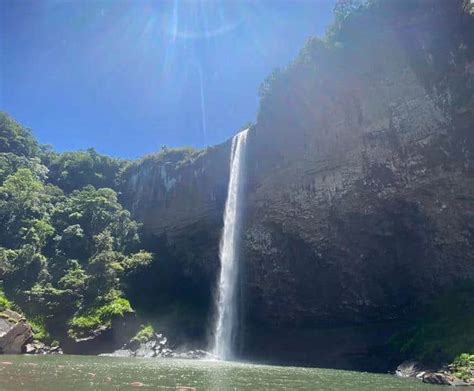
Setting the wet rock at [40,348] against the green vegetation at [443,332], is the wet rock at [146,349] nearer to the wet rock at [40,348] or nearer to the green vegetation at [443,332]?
the wet rock at [40,348]

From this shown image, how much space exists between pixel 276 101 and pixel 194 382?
26195 millimetres

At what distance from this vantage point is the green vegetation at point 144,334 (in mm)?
34156

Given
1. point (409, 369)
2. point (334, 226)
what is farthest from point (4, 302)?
point (409, 369)

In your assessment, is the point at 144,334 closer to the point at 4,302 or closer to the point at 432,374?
the point at 4,302

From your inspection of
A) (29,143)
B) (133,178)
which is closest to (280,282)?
(133,178)

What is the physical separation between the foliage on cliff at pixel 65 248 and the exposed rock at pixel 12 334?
4.61 m

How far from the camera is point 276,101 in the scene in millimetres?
37562

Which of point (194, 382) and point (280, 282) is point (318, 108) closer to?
point (280, 282)

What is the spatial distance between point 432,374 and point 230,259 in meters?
20.9

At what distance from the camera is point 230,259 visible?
3841 centimetres

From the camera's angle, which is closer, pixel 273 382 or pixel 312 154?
pixel 273 382

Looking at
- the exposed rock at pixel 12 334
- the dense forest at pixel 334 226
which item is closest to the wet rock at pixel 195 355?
the dense forest at pixel 334 226

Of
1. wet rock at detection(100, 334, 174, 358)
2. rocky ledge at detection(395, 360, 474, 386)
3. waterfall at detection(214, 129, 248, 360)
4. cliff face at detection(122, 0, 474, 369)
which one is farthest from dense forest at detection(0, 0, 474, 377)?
wet rock at detection(100, 334, 174, 358)

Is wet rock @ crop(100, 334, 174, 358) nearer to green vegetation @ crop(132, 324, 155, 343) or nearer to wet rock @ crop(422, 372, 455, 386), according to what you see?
green vegetation @ crop(132, 324, 155, 343)
